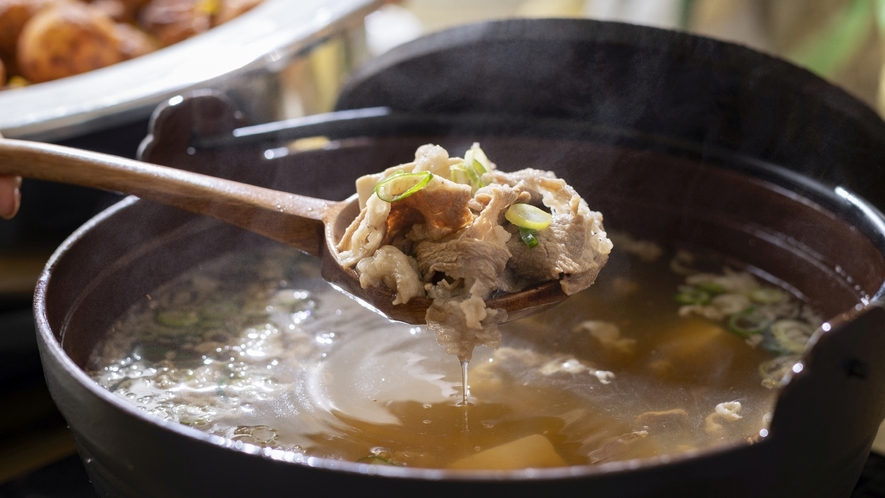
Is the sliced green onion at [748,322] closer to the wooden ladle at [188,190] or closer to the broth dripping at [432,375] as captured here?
the broth dripping at [432,375]

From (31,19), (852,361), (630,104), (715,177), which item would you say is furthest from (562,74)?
(31,19)

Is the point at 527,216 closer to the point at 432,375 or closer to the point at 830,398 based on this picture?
the point at 432,375

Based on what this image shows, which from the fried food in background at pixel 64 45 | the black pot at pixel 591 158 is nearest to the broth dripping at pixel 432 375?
the black pot at pixel 591 158

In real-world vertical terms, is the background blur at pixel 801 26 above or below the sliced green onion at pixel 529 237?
above

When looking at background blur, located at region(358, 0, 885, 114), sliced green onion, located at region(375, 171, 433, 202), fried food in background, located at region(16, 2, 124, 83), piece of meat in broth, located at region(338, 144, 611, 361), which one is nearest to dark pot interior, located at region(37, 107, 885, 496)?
piece of meat in broth, located at region(338, 144, 611, 361)

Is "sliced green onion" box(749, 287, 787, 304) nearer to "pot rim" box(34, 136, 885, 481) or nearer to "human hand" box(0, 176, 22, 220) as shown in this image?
"pot rim" box(34, 136, 885, 481)

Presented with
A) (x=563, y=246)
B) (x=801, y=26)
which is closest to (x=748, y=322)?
(x=563, y=246)
